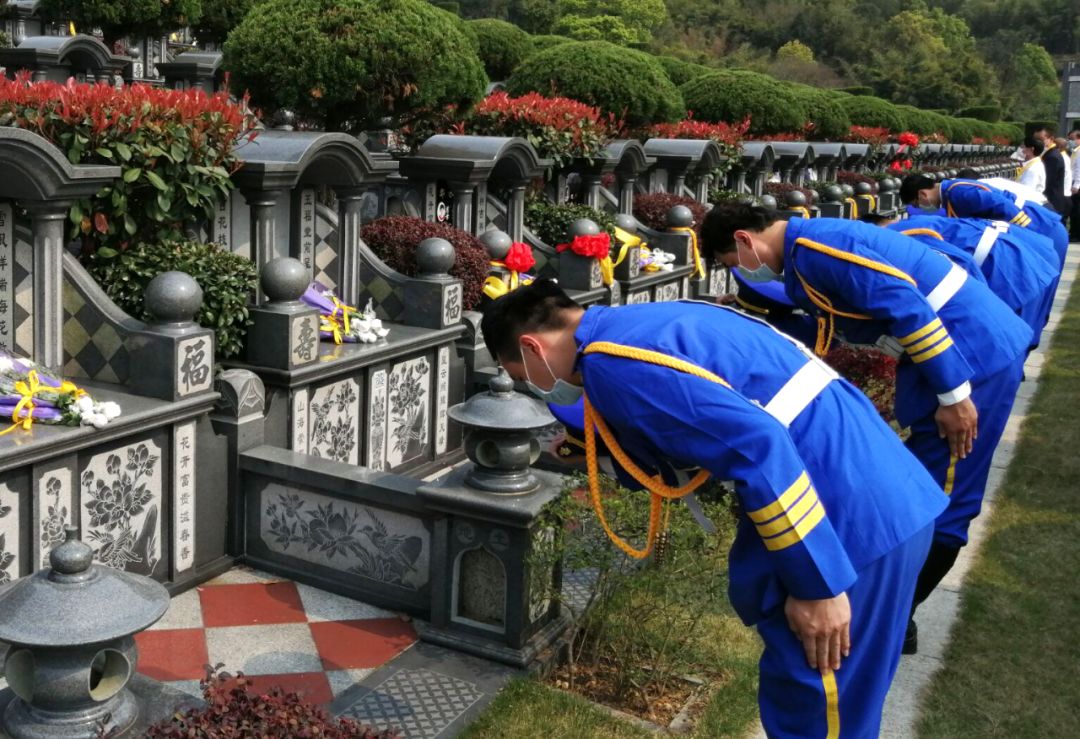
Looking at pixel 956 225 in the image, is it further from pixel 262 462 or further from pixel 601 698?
pixel 262 462

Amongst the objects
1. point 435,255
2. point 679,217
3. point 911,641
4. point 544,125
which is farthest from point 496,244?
point 911,641

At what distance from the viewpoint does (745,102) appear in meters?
18.0

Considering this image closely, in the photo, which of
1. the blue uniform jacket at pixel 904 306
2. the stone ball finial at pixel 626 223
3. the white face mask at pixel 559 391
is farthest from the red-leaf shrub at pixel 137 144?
the stone ball finial at pixel 626 223

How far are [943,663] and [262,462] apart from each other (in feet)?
10.2

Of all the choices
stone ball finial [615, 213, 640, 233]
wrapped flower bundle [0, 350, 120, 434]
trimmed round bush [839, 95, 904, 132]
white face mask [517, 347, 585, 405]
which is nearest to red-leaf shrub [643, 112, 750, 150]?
stone ball finial [615, 213, 640, 233]

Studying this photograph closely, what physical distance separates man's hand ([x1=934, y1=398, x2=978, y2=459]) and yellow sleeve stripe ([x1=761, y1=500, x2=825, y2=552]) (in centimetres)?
199

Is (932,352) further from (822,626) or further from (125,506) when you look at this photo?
(125,506)

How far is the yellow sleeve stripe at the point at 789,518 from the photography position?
2.73m

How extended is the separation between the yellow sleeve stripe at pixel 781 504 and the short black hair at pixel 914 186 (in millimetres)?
5589

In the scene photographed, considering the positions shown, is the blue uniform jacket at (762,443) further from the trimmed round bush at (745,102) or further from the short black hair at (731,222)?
the trimmed round bush at (745,102)

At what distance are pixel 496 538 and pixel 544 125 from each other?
5.96 m

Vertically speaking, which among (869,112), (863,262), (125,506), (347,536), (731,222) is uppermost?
(869,112)

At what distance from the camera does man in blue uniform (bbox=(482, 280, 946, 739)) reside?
8.93 ft

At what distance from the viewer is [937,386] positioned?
4500 mm
